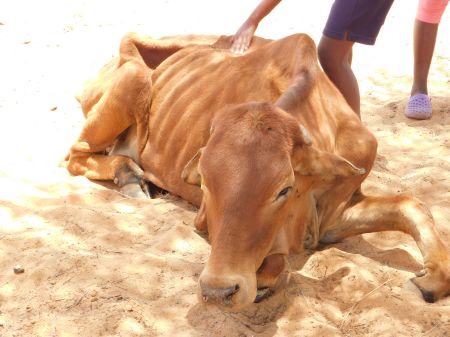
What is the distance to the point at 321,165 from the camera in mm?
3969

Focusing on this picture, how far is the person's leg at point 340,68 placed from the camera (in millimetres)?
5879

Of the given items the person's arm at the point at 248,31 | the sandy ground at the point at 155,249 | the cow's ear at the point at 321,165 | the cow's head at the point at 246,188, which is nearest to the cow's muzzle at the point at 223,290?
the cow's head at the point at 246,188

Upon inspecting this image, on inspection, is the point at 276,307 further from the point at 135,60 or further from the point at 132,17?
the point at 132,17

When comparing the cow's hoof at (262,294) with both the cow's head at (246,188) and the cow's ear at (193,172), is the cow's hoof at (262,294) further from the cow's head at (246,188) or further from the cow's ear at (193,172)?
the cow's ear at (193,172)

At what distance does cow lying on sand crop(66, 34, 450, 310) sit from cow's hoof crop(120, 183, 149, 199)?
0.4 inches

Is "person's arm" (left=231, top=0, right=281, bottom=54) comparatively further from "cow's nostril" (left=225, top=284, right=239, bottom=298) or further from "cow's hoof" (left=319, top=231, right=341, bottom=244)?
"cow's nostril" (left=225, top=284, right=239, bottom=298)

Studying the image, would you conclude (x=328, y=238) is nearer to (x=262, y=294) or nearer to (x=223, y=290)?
(x=262, y=294)

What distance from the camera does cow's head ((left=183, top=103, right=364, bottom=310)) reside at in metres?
3.42

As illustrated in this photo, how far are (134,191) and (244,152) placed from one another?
2.30 meters

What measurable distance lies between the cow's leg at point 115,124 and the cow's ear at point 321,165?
2.24m

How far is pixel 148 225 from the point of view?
491 cm

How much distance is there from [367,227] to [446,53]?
435 cm

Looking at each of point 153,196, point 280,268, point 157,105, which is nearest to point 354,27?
point 157,105

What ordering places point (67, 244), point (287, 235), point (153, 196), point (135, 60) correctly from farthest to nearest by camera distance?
1. point (135, 60)
2. point (153, 196)
3. point (67, 244)
4. point (287, 235)
